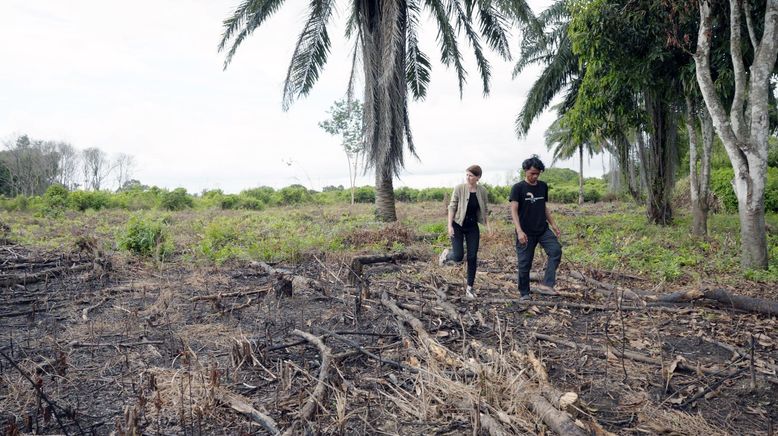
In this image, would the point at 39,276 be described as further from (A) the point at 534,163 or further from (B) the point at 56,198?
(B) the point at 56,198

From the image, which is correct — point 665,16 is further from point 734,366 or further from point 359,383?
point 359,383

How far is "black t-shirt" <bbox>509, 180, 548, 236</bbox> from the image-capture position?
18.3 ft

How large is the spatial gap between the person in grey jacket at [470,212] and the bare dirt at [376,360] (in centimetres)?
55

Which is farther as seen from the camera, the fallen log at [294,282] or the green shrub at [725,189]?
the green shrub at [725,189]

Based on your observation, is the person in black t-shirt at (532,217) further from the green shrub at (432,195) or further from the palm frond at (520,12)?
the green shrub at (432,195)

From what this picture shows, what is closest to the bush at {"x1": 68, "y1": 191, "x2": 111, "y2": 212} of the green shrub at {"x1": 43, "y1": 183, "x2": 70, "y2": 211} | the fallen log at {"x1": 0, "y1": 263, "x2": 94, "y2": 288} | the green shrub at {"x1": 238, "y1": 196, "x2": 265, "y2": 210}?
the green shrub at {"x1": 43, "y1": 183, "x2": 70, "y2": 211}

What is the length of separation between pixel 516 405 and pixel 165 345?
3.04 meters

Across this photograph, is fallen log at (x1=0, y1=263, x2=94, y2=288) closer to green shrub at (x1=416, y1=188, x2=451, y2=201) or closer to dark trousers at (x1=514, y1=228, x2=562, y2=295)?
dark trousers at (x1=514, y1=228, x2=562, y2=295)

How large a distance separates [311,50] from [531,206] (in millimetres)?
9434

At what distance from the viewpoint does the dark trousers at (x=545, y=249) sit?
5594mm

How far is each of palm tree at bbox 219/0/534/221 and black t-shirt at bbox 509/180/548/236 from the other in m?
7.44

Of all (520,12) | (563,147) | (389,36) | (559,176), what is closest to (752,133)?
(520,12)

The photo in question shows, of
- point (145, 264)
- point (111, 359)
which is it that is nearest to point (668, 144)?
point (145, 264)

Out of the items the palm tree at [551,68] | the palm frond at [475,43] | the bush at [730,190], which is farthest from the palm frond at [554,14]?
the bush at [730,190]
